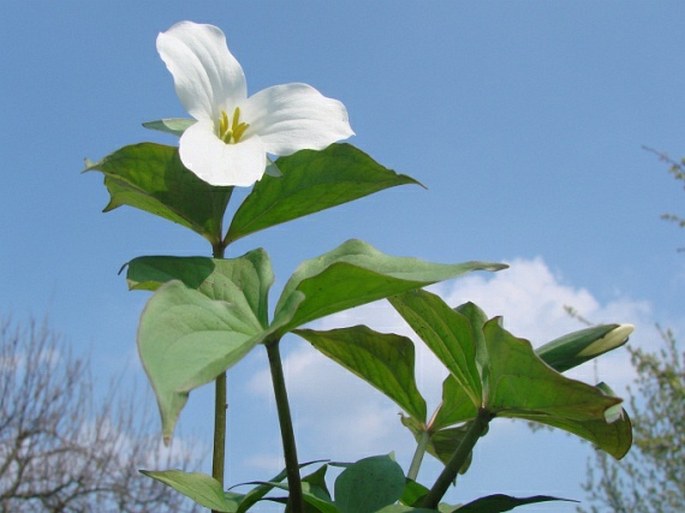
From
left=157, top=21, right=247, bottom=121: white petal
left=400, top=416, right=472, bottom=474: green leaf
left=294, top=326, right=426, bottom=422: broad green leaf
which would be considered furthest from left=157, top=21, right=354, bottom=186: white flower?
left=400, top=416, right=472, bottom=474: green leaf

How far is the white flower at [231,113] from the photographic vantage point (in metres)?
0.43

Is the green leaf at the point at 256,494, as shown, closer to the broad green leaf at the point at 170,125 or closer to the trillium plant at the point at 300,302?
the trillium plant at the point at 300,302

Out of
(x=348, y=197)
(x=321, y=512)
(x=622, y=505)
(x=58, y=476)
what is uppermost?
(x=58, y=476)

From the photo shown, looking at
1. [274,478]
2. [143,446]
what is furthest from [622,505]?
[143,446]

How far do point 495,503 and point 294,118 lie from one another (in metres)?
0.24

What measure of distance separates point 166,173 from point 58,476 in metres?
6.95

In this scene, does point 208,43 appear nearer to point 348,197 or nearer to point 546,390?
point 348,197

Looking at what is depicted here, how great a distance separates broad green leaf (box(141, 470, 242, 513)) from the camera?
0.41 m

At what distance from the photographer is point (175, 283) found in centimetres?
36

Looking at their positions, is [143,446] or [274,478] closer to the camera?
[274,478]

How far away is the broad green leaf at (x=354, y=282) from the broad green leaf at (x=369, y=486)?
0.11m

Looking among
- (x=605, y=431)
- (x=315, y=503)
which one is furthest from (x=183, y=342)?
(x=605, y=431)

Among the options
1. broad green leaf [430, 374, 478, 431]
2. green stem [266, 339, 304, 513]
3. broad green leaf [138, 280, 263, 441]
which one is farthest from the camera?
broad green leaf [430, 374, 478, 431]

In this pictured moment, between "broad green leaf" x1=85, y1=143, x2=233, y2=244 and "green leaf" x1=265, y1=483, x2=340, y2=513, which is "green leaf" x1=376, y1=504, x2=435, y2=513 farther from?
"broad green leaf" x1=85, y1=143, x2=233, y2=244
